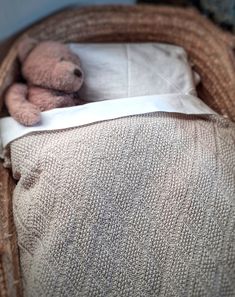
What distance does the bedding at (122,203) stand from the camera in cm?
77

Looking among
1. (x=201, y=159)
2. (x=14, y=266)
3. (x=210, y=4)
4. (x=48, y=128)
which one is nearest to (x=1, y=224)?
(x=14, y=266)

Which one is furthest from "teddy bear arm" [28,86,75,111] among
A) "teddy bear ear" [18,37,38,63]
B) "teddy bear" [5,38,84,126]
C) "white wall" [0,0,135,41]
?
"white wall" [0,0,135,41]

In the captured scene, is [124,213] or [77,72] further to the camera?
[77,72]

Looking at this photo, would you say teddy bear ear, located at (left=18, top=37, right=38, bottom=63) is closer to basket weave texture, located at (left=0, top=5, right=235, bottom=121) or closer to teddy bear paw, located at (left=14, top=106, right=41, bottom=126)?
basket weave texture, located at (left=0, top=5, right=235, bottom=121)

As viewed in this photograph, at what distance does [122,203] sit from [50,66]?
0.41m

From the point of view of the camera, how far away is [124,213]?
0.80 meters

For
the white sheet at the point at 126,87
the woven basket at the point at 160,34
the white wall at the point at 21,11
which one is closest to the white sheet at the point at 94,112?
the white sheet at the point at 126,87

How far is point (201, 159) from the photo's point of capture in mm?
866

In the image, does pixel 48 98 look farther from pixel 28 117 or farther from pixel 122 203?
pixel 122 203

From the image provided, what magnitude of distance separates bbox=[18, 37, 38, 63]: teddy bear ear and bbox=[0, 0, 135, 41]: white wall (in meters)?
0.07

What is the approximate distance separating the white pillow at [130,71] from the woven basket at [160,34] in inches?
2.8

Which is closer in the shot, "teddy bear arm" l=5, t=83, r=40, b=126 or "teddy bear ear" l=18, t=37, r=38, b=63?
"teddy bear arm" l=5, t=83, r=40, b=126

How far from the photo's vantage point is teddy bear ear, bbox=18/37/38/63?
41.4 inches

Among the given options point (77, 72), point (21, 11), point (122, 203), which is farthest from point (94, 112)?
point (21, 11)
